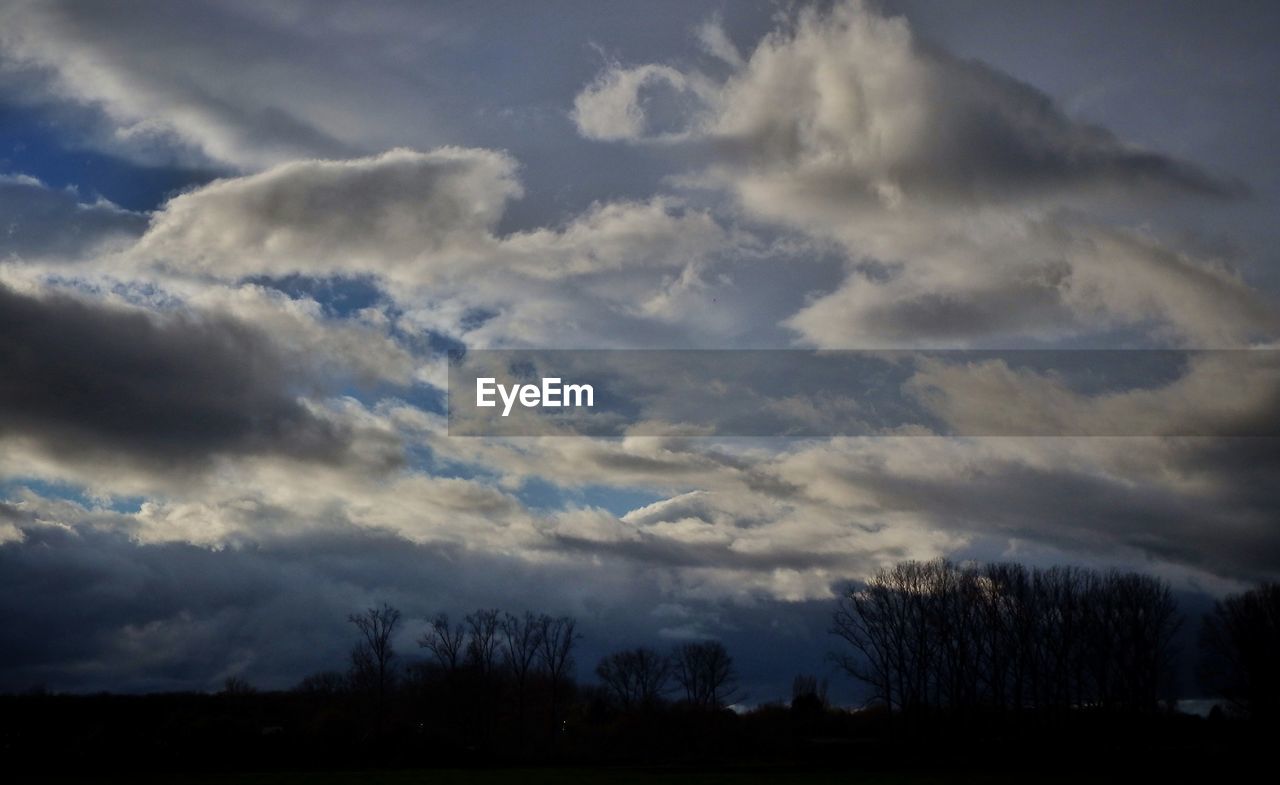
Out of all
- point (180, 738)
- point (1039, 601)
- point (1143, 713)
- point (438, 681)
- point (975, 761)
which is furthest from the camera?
point (438, 681)

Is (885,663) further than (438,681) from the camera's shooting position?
No

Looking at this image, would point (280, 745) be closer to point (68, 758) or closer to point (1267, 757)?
point (68, 758)

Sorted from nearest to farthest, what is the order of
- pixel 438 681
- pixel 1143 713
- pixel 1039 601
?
pixel 1143 713
pixel 1039 601
pixel 438 681

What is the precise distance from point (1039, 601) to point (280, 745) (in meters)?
73.7

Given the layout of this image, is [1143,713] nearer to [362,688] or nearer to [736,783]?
→ [736,783]

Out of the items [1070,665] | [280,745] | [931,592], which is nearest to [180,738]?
[280,745]

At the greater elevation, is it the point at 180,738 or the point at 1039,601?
the point at 1039,601

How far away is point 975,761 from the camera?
253 ft

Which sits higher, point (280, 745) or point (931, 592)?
point (931, 592)

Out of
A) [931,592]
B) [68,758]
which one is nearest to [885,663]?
[931,592]

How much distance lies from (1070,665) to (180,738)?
80.9 metres

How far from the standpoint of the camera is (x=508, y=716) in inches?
5187

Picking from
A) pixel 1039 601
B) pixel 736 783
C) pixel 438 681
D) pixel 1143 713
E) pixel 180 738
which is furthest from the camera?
pixel 438 681

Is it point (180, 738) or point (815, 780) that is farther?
point (180, 738)
